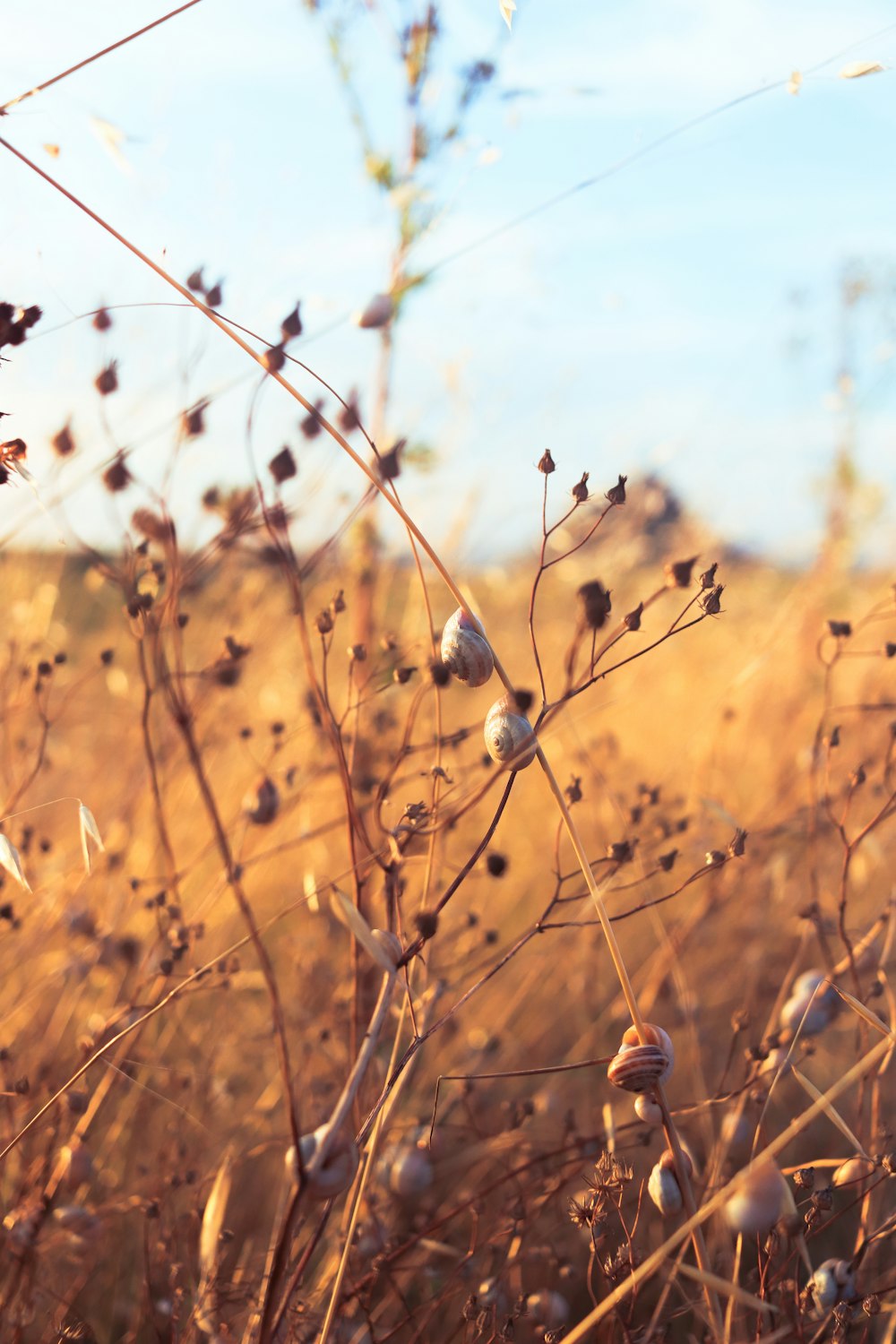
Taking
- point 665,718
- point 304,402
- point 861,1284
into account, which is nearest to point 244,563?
point 304,402

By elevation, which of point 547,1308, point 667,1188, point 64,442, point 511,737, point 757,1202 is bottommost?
point 547,1308

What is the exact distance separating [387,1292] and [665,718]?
265 cm

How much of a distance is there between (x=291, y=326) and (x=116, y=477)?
341 millimetres

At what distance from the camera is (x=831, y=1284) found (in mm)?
910

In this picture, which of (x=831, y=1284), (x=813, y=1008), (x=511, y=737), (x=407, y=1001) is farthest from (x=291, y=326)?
(x=831, y=1284)

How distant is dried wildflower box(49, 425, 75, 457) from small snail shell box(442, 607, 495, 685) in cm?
78

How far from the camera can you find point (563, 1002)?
7.12ft

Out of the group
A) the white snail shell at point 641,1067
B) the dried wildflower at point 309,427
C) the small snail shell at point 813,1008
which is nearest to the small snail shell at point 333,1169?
the white snail shell at point 641,1067

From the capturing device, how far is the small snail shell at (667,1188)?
0.84 meters

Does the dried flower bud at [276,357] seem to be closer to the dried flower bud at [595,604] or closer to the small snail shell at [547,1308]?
the dried flower bud at [595,604]

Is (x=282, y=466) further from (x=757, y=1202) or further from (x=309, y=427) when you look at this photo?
(x=757, y=1202)

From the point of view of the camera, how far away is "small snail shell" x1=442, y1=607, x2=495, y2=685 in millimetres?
829

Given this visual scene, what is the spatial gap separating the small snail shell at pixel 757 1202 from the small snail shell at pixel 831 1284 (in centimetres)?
30

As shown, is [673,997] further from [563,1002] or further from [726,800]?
[726,800]
